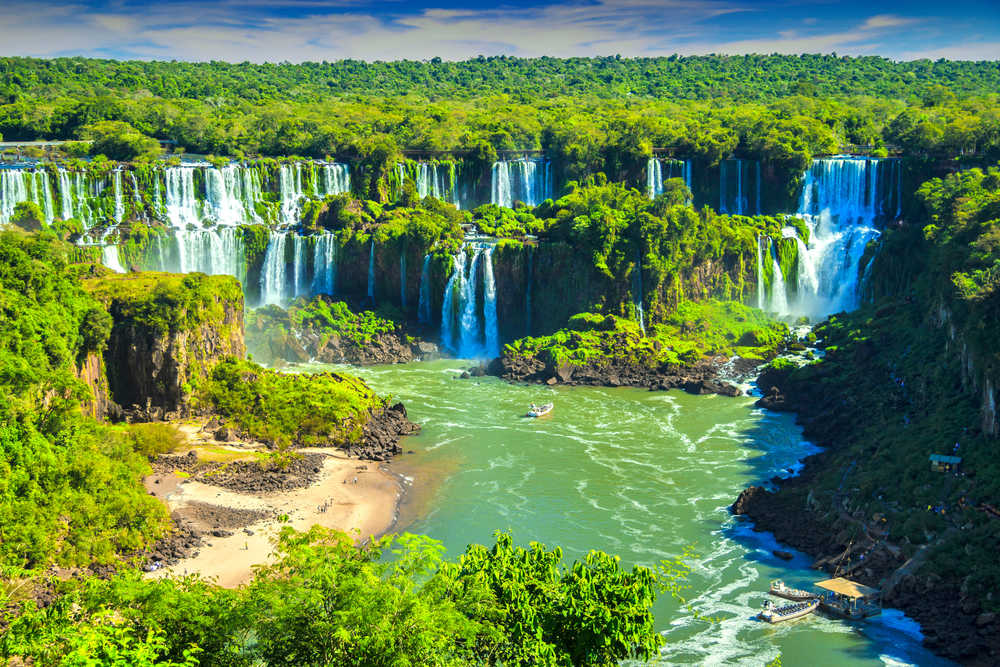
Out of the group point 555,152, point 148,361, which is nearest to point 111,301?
point 148,361

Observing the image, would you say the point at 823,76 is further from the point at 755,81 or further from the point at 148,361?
the point at 148,361

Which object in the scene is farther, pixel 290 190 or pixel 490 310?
pixel 290 190

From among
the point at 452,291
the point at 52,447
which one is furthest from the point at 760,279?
the point at 52,447

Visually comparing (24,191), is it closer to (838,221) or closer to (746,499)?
(746,499)

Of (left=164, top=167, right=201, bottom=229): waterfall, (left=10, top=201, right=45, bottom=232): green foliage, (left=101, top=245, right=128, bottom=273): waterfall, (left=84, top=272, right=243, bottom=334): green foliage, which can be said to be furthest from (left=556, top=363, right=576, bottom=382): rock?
(left=10, top=201, right=45, bottom=232): green foliage

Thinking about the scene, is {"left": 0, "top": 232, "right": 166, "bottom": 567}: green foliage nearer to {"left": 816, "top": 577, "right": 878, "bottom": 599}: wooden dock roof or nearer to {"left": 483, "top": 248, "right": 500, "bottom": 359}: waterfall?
{"left": 816, "top": 577, "right": 878, "bottom": 599}: wooden dock roof
